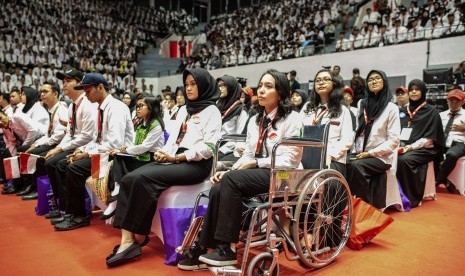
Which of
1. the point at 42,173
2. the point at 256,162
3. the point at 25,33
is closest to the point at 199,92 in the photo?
the point at 256,162

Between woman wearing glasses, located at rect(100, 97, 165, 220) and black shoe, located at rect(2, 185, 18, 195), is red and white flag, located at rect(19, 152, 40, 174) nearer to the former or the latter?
black shoe, located at rect(2, 185, 18, 195)

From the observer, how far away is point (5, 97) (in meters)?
6.16

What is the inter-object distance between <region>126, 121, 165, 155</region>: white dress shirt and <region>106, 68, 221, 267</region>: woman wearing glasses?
0.37m

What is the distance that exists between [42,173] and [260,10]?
14250 millimetres

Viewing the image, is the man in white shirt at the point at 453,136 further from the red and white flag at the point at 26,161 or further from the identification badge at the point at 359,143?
the red and white flag at the point at 26,161

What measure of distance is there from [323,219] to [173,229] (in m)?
0.95

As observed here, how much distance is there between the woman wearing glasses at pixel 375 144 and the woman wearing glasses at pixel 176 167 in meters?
1.49

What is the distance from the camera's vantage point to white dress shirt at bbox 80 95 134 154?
10.7ft

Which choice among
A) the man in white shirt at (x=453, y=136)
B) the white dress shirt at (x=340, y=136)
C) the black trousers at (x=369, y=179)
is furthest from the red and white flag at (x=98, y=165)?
the man in white shirt at (x=453, y=136)

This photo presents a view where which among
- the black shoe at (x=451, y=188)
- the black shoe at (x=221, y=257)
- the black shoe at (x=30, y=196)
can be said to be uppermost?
the black shoe at (x=221, y=257)

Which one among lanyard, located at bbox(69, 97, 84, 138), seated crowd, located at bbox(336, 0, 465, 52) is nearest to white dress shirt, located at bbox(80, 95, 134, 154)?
lanyard, located at bbox(69, 97, 84, 138)

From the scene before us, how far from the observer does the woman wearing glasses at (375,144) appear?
345 centimetres

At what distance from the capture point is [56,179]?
3490mm

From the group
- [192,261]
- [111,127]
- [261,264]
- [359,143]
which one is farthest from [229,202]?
[359,143]
